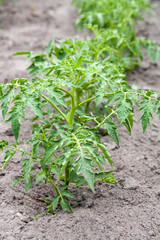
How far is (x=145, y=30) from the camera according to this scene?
489 centimetres

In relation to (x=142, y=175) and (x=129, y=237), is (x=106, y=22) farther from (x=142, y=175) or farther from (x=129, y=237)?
(x=129, y=237)

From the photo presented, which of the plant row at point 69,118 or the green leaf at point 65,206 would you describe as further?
the green leaf at point 65,206

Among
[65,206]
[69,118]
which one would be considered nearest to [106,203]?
[65,206]

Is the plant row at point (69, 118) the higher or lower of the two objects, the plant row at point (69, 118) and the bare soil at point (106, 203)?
the higher

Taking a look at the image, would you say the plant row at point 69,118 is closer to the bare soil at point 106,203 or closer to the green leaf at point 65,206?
the green leaf at point 65,206

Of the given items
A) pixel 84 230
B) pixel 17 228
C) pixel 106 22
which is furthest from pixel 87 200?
pixel 106 22

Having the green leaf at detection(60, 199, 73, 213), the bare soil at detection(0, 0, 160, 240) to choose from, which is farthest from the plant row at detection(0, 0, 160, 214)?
the bare soil at detection(0, 0, 160, 240)

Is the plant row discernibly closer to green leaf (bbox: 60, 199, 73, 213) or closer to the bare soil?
green leaf (bbox: 60, 199, 73, 213)

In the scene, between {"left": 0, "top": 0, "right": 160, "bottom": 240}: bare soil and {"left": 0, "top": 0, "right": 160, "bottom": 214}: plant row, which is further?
{"left": 0, "top": 0, "right": 160, "bottom": 240}: bare soil

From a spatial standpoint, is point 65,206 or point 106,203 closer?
point 65,206

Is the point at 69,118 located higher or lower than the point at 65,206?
higher

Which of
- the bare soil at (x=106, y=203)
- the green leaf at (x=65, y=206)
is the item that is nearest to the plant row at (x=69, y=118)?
the green leaf at (x=65, y=206)

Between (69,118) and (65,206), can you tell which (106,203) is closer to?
(65,206)

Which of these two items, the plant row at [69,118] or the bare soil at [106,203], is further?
the bare soil at [106,203]
